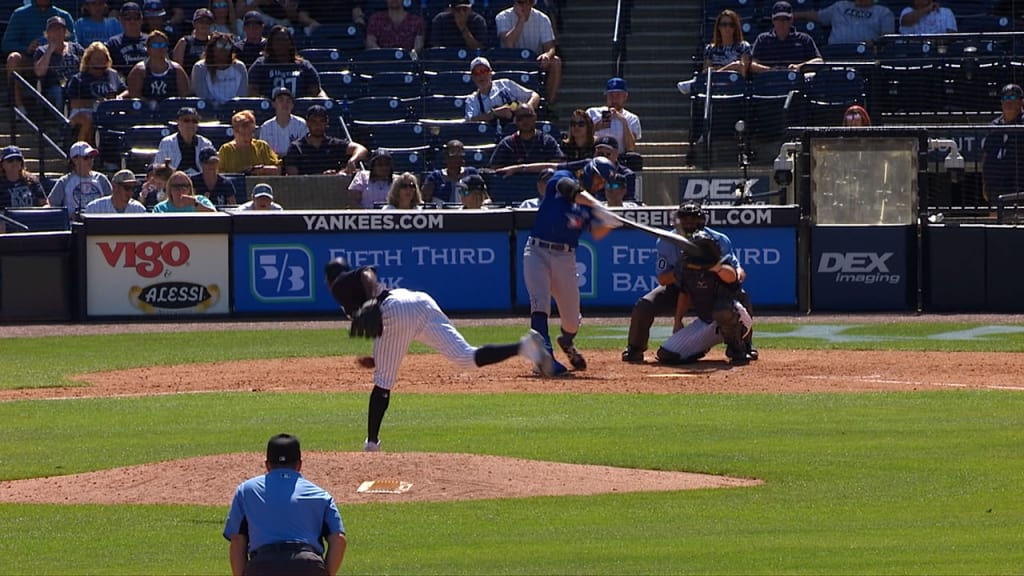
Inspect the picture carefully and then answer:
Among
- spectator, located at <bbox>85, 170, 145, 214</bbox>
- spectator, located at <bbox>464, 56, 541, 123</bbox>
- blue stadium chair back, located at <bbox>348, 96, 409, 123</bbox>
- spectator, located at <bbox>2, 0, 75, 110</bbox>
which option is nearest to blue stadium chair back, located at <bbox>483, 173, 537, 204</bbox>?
spectator, located at <bbox>464, 56, 541, 123</bbox>

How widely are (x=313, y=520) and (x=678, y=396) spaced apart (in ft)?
26.5

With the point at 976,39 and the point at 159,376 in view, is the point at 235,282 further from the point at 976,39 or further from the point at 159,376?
the point at 976,39

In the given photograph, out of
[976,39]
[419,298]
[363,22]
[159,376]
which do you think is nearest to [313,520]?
[419,298]

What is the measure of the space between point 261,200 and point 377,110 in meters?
3.50

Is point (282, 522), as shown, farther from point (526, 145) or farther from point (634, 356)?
point (526, 145)

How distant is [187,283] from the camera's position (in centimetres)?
2084

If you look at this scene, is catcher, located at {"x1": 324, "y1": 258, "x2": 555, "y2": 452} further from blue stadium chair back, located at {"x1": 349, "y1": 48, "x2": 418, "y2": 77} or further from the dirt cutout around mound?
blue stadium chair back, located at {"x1": 349, "y1": 48, "x2": 418, "y2": 77}

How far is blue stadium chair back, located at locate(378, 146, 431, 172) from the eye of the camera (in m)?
23.0

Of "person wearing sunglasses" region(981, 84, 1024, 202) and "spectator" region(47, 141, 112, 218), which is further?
"spectator" region(47, 141, 112, 218)

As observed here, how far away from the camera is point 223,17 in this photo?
84.3 feet

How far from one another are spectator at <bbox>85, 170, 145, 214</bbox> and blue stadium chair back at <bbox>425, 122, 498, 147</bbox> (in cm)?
436

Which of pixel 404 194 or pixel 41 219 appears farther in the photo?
pixel 41 219

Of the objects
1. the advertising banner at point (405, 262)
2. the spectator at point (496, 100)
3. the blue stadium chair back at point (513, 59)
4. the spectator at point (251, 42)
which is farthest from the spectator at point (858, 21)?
the spectator at point (251, 42)

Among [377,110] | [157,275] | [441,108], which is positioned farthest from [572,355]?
[377,110]
